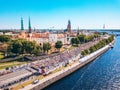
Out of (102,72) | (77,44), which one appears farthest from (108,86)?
(77,44)

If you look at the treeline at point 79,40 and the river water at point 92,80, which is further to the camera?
the treeline at point 79,40

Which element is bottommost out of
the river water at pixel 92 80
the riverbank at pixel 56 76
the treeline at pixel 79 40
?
the river water at pixel 92 80

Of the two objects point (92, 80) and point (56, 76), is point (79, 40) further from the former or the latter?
point (56, 76)

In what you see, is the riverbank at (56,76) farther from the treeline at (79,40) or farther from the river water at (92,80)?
the treeline at (79,40)

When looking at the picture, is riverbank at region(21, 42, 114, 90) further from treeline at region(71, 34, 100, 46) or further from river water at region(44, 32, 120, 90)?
treeline at region(71, 34, 100, 46)

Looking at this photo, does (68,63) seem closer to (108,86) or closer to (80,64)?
(80,64)

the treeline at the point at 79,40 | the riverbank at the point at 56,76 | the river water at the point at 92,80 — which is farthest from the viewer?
the treeline at the point at 79,40

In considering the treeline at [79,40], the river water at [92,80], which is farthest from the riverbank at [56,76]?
the treeline at [79,40]

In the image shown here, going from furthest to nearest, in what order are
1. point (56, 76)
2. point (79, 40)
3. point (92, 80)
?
point (79, 40), point (92, 80), point (56, 76)

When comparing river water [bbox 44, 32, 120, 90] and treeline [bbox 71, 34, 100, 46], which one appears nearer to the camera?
river water [bbox 44, 32, 120, 90]

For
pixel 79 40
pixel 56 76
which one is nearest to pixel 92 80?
pixel 56 76

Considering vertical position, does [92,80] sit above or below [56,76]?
below

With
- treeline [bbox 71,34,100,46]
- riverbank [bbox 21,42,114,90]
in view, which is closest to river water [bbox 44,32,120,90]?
riverbank [bbox 21,42,114,90]
